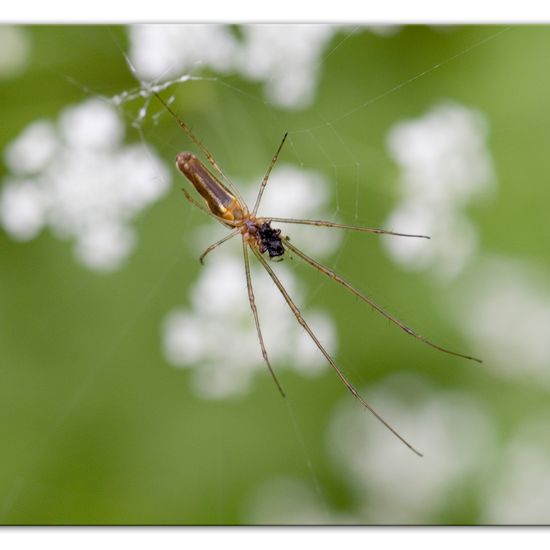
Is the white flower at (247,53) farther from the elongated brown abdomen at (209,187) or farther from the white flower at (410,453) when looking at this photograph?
the white flower at (410,453)

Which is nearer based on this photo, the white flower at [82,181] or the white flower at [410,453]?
the white flower at [410,453]

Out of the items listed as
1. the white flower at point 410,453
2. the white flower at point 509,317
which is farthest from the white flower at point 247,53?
the white flower at point 410,453

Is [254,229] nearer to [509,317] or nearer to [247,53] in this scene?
[247,53]

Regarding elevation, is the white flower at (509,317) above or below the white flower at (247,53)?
below

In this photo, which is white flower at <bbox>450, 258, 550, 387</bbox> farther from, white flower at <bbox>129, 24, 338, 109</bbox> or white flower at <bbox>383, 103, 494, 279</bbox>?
white flower at <bbox>129, 24, 338, 109</bbox>

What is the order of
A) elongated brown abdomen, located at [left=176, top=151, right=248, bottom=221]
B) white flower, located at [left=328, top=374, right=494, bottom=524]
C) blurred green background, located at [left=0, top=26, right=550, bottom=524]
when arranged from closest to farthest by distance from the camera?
1. elongated brown abdomen, located at [left=176, top=151, right=248, bottom=221]
2. white flower, located at [left=328, top=374, right=494, bottom=524]
3. blurred green background, located at [left=0, top=26, right=550, bottom=524]

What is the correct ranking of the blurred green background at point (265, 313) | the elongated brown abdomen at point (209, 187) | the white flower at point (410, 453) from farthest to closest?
1. the blurred green background at point (265, 313)
2. the white flower at point (410, 453)
3. the elongated brown abdomen at point (209, 187)

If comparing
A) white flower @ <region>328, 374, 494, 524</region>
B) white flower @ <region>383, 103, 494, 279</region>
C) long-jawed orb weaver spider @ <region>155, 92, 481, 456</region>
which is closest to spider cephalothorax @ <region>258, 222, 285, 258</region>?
long-jawed orb weaver spider @ <region>155, 92, 481, 456</region>

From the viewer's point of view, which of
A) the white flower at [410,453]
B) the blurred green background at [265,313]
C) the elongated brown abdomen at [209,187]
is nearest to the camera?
the elongated brown abdomen at [209,187]

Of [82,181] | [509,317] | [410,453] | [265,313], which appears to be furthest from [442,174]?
[82,181]
